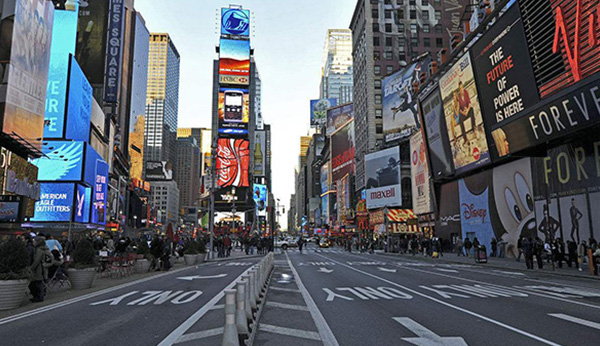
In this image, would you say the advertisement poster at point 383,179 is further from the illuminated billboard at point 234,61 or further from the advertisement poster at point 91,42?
the illuminated billboard at point 234,61

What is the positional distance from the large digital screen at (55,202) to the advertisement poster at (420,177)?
149ft

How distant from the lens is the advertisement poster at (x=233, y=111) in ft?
405

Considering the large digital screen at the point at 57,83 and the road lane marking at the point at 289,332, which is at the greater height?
the large digital screen at the point at 57,83

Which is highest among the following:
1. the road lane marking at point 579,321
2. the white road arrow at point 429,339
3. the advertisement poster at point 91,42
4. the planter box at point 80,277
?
A: the advertisement poster at point 91,42

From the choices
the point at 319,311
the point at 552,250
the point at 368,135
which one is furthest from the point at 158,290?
the point at 368,135

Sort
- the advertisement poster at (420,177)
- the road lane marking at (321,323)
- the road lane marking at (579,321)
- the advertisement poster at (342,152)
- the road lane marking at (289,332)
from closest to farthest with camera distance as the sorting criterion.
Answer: the road lane marking at (321,323)
the road lane marking at (289,332)
the road lane marking at (579,321)
the advertisement poster at (420,177)
the advertisement poster at (342,152)

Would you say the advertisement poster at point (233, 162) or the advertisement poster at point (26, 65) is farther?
the advertisement poster at point (233, 162)

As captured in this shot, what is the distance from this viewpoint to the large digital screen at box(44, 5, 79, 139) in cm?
5338

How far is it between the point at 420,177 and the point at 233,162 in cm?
7336

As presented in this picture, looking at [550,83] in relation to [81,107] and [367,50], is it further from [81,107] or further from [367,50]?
[367,50]

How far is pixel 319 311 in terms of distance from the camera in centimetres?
1016

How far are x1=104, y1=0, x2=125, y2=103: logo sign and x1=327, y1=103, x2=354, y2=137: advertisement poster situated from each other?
250 feet

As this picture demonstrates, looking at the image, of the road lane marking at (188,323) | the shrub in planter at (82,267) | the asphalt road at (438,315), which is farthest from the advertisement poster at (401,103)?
the road lane marking at (188,323)

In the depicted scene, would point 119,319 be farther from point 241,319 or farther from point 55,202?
point 55,202
